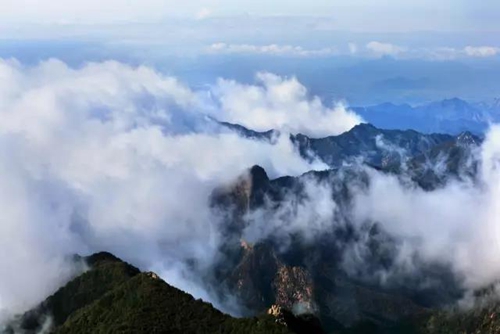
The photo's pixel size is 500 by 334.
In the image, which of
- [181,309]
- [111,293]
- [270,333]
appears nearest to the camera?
[270,333]

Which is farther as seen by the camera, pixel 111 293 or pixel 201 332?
pixel 111 293

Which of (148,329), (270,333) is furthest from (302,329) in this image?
(148,329)

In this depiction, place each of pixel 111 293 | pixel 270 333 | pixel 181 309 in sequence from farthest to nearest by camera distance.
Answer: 1. pixel 111 293
2. pixel 181 309
3. pixel 270 333

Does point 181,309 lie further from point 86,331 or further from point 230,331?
point 86,331

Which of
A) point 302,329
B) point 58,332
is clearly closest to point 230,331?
point 302,329

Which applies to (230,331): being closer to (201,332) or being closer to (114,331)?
(201,332)

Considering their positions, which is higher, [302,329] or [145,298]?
[145,298]

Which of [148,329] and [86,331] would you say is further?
[86,331]

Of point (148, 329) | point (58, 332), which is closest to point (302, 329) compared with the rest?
point (148, 329)

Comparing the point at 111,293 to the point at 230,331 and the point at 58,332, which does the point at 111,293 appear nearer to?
the point at 58,332
